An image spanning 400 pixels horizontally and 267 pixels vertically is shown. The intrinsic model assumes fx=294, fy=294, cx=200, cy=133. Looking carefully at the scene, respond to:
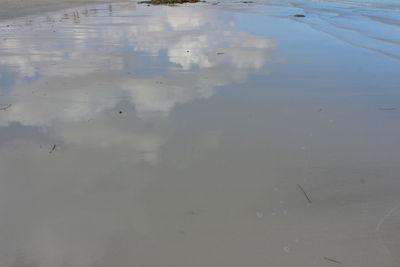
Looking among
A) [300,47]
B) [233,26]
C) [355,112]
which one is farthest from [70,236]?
[233,26]

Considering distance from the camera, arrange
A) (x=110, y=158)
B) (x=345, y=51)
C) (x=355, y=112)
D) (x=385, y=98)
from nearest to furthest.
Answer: (x=110, y=158) < (x=355, y=112) < (x=385, y=98) < (x=345, y=51)

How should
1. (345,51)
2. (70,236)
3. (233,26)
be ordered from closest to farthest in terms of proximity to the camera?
(70,236) < (345,51) < (233,26)

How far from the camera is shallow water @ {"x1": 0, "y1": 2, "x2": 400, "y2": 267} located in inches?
87.7

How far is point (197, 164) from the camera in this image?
313 cm

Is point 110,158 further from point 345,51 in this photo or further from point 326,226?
point 345,51

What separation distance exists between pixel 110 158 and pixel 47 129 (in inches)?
45.9

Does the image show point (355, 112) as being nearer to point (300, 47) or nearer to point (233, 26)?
point (300, 47)

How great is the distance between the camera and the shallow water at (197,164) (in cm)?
223

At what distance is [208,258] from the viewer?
2.14 metres

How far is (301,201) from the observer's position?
8.73 ft

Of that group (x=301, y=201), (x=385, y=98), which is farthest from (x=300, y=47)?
(x=301, y=201)

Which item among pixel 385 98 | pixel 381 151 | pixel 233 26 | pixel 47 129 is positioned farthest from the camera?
pixel 233 26

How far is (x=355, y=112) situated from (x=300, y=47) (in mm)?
4747

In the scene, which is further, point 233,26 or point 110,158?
point 233,26
